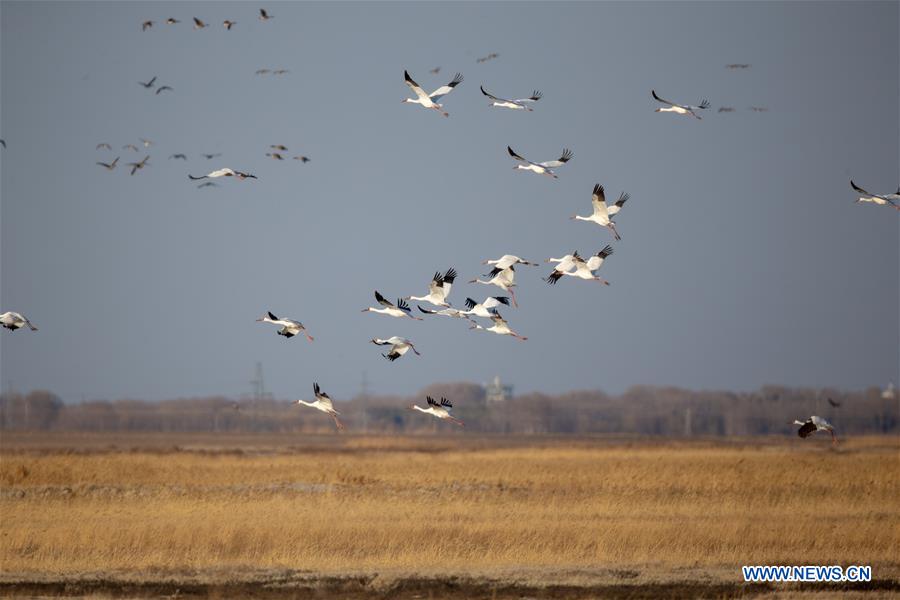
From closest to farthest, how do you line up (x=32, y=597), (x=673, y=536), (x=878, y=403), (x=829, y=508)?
(x=32, y=597) → (x=673, y=536) → (x=829, y=508) → (x=878, y=403)

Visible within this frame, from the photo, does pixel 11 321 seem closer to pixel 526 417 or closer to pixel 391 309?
pixel 391 309

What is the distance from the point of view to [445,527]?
1064 inches

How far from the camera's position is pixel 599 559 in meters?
23.9

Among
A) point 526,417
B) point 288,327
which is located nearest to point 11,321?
point 288,327

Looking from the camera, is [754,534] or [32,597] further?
[754,534]

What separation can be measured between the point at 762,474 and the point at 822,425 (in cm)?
1579

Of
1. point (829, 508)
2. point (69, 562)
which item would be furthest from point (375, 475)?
point (69, 562)

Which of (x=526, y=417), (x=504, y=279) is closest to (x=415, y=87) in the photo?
(x=504, y=279)

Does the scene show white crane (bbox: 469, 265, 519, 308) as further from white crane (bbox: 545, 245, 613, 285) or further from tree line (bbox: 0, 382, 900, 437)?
tree line (bbox: 0, 382, 900, 437)

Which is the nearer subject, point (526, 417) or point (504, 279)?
point (504, 279)

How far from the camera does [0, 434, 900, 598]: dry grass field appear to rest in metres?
21.9

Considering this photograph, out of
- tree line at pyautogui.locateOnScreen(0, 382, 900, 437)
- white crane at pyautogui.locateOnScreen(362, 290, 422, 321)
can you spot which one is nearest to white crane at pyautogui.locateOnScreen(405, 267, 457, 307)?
white crane at pyautogui.locateOnScreen(362, 290, 422, 321)

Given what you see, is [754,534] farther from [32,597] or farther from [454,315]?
[32,597]

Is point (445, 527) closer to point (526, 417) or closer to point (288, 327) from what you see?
point (288, 327)
